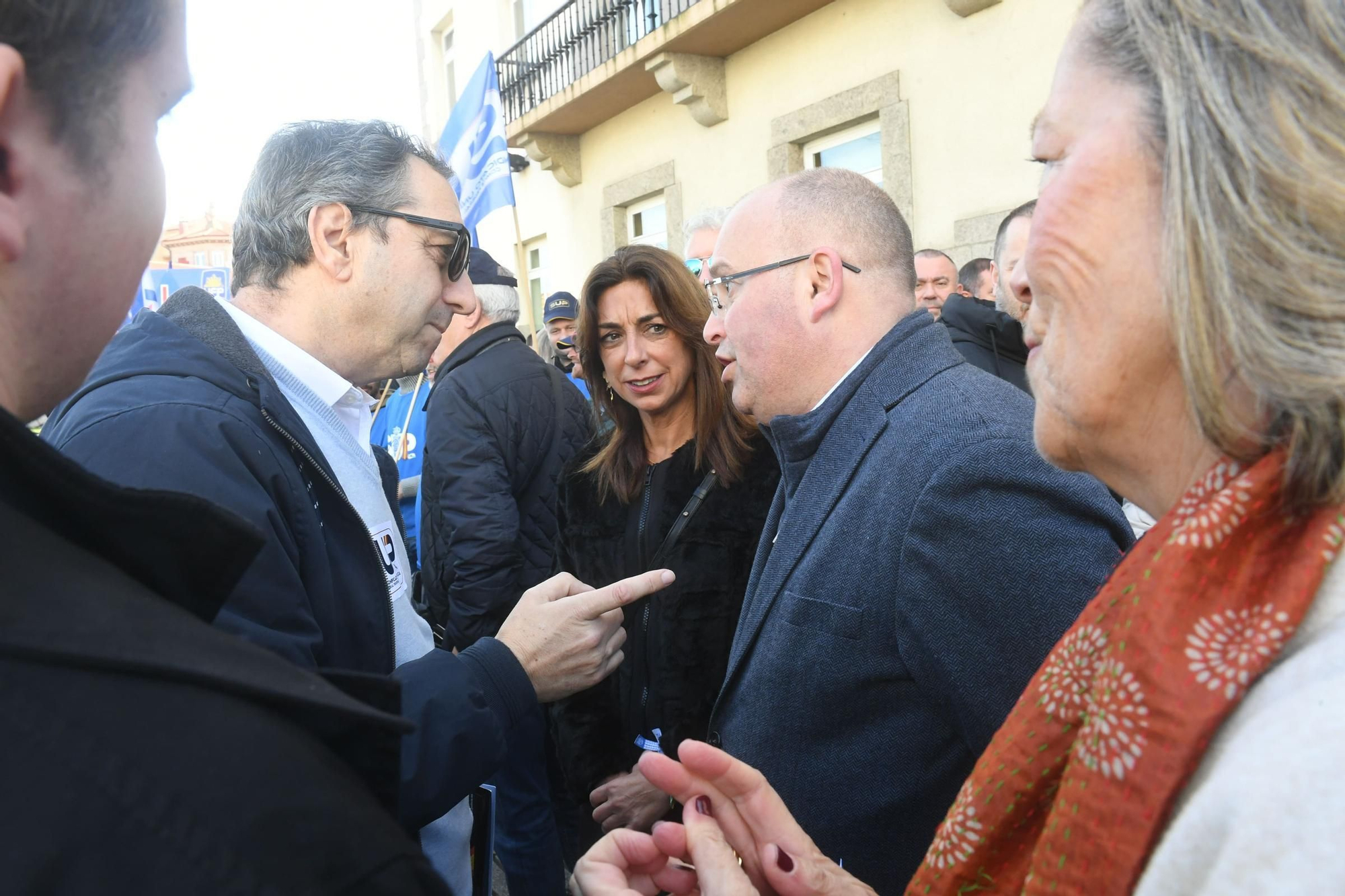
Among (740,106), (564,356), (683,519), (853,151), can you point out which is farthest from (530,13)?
(683,519)

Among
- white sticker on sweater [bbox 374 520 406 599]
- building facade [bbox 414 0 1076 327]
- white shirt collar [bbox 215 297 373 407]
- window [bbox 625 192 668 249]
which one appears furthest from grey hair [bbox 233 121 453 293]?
window [bbox 625 192 668 249]

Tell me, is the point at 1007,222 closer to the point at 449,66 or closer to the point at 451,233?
the point at 451,233

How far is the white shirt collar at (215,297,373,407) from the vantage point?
2.04m

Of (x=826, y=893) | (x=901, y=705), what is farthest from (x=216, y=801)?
(x=901, y=705)

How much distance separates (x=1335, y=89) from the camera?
862 millimetres

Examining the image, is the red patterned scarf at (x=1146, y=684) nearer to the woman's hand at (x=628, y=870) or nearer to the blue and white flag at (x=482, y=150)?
the woman's hand at (x=628, y=870)

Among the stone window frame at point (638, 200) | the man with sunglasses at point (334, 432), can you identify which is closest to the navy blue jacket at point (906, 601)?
the man with sunglasses at point (334, 432)

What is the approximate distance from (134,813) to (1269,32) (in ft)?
3.78

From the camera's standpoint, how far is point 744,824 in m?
1.35

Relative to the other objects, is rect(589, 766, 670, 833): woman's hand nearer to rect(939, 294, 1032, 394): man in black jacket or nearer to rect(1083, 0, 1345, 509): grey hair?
rect(1083, 0, 1345, 509): grey hair

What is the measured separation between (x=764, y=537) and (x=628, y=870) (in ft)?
3.61

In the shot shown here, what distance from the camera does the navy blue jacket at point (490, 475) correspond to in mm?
3492

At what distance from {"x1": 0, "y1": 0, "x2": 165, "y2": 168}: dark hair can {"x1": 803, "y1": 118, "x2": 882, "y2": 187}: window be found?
8.50 metres

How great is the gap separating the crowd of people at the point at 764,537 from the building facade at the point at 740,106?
4991mm
